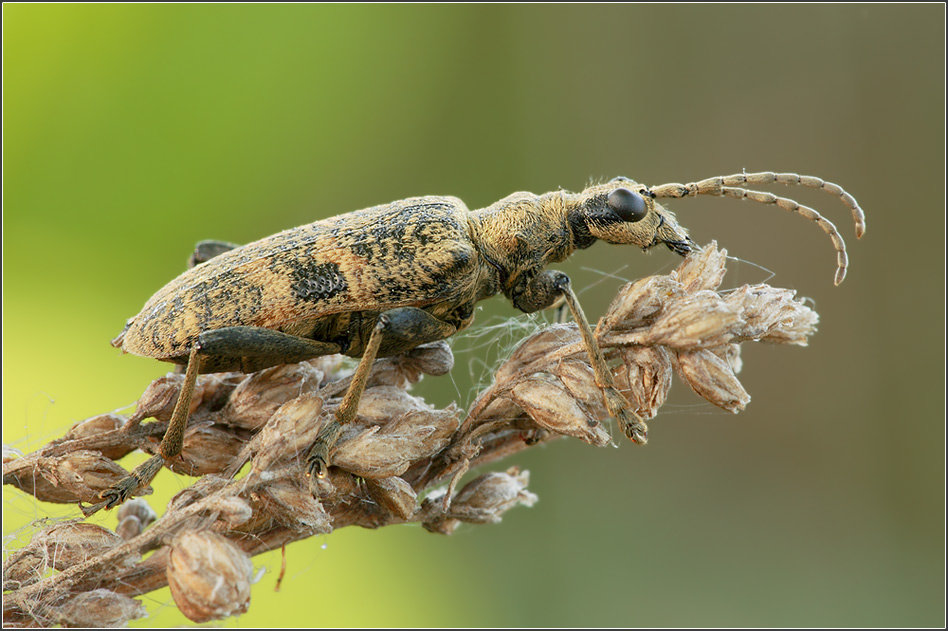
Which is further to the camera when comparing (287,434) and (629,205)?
(629,205)

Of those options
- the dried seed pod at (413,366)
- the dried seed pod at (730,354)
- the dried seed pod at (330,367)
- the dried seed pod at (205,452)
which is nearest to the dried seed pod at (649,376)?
the dried seed pod at (730,354)

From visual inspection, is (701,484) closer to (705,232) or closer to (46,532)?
(705,232)

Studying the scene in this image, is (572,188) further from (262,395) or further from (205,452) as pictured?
(205,452)

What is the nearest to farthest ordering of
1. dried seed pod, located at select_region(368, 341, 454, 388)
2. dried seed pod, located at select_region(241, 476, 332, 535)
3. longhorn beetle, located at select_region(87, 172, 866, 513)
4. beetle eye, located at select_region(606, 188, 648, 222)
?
1. dried seed pod, located at select_region(241, 476, 332, 535)
2. longhorn beetle, located at select_region(87, 172, 866, 513)
3. dried seed pod, located at select_region(368, 341, 454, 388)
4. beetle eye, located at select_region(606, 188, 648, 222)

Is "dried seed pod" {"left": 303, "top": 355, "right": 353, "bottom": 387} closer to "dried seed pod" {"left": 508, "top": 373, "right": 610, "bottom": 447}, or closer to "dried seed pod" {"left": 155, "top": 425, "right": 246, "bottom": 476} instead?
"dried seed pod" {"left": 155, "top": 425, "right": 246, "bottom": 476}

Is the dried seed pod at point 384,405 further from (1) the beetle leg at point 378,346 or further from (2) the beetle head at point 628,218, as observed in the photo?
(2) the beetle head at point 628,218

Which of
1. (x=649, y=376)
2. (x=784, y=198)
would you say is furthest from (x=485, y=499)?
(x=784, y=198)

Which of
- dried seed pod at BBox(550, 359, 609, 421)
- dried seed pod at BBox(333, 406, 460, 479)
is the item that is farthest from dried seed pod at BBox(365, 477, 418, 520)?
dried seed pod at BBox(550, 359, 609, 421)
